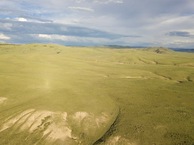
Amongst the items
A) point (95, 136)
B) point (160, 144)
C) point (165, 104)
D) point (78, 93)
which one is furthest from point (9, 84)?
point (160, 144)

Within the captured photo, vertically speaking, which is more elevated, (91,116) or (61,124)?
(91,116)

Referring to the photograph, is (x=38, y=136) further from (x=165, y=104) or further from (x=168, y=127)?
(x=165, y=104)

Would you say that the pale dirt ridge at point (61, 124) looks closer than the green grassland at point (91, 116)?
No

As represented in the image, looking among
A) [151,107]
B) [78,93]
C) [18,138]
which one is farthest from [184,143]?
[78,93]

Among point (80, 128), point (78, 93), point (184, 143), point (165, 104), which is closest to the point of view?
point (184, 143)

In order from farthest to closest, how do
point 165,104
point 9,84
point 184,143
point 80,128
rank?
1. point 9,84
2. point 165,104
3. point 80,128
4. point 184,143

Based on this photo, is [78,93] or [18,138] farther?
[78,93]

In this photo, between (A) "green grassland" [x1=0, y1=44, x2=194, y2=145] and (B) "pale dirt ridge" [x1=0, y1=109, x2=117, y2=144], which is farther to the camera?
(B) "pale dirt ridge" [x1=0, y1=109, x2=117, y2=144]

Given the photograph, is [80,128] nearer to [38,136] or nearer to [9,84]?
[38,136]

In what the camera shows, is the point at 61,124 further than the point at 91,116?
No
